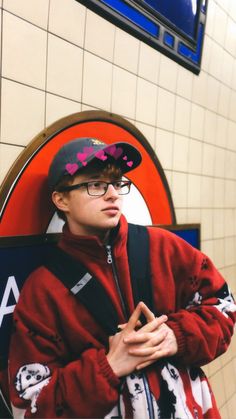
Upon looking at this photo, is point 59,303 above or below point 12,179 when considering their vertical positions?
below

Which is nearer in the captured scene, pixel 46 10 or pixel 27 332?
pixel 27 332

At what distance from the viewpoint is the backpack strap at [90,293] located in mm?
971

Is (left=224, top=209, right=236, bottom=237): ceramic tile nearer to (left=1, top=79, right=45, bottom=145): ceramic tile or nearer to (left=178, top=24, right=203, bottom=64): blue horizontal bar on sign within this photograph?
(left=178, top=24, right=203, bottom=64): blue horizontal bar on sign

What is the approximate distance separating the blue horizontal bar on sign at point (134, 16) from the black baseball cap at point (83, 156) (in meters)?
0.68

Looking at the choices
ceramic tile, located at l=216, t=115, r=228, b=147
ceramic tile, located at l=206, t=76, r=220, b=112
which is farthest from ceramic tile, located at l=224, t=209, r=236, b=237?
ceramic tile, located at l=206, t=76, r=220, b=112

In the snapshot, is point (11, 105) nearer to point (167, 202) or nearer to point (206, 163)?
point (167, 202)

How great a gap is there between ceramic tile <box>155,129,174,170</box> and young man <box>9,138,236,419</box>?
664mm

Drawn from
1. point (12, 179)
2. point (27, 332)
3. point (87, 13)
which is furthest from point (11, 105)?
point (27, 332)

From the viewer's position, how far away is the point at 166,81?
176cm

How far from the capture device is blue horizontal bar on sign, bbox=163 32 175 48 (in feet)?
5.61

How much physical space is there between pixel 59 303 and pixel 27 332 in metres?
0.11

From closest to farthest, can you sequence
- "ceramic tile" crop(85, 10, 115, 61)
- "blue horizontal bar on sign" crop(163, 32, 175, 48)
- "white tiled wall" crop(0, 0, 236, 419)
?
"white tiled wall" crop(0, 0, 236, 419) → "ceramic tile" crop(85, 10, 115, 61) → "blue horizontal bar on sign" crop(163, 32, 175, 48)

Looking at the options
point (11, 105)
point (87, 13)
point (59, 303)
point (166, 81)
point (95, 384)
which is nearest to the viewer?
point (95, 384)

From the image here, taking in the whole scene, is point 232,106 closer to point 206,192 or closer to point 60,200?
point 206,192
